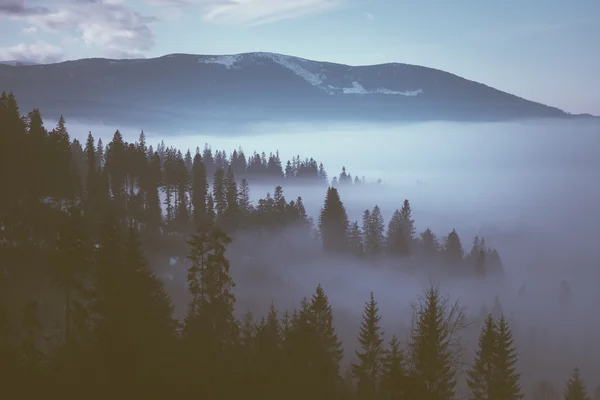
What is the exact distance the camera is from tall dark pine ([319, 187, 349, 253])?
91.8 metres

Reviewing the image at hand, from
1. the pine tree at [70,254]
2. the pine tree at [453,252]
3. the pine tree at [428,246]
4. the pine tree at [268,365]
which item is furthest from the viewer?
the pine tree at [428,246]

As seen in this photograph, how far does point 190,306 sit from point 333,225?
5755cm

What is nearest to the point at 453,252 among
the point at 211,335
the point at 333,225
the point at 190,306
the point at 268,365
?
the point at 333,225

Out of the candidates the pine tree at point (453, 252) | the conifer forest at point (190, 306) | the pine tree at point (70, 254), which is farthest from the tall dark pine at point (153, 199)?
the pine tree at point (453, 252)

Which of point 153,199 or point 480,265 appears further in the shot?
point 480,265

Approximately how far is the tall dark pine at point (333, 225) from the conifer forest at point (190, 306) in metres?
0.27

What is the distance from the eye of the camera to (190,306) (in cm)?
3744

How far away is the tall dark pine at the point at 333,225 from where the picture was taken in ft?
301

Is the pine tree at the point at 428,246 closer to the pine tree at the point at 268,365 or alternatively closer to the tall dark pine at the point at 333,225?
the tall dark pine at the point at 333,225

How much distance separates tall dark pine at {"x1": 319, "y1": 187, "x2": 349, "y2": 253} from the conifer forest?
0.27m

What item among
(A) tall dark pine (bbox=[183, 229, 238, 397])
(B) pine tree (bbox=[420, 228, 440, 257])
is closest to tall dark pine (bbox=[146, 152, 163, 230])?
(A) tall dark pine (bbox=[183, 229, 238, 397])

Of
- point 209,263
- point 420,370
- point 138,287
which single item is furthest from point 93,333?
point 420,370

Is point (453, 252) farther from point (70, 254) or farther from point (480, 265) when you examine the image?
point (70, 254)

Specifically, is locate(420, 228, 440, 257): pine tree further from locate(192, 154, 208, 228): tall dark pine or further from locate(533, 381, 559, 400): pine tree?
locate(192, 154, 208, 228): tall dark pine
